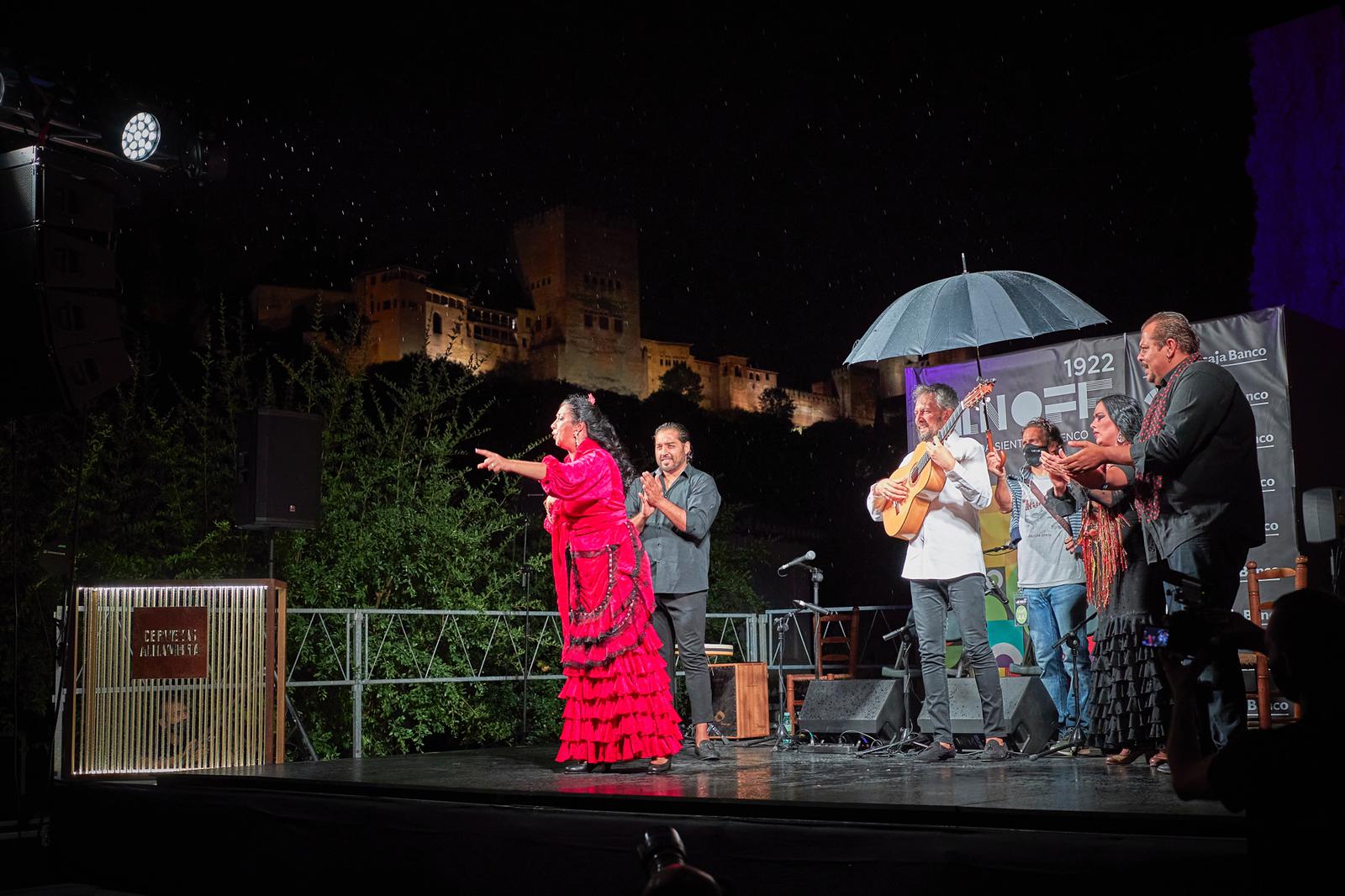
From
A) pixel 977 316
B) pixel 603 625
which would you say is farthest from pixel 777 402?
pixel 603 625

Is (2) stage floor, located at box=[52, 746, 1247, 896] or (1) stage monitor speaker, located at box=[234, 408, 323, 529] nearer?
(2) stage floor, located at box=[52, 746, 1247, 896]

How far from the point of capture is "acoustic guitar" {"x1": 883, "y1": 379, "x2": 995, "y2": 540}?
4.96 metres

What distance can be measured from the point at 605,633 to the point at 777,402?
224 ft

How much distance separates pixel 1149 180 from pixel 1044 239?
1635 mm

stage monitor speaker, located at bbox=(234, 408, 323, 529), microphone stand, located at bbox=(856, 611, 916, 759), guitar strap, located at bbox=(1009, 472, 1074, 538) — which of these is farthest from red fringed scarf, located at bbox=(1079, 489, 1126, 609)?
stage monitor speaker, located at bbox=(234, 408, 323, 529)

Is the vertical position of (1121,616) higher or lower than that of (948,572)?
lower

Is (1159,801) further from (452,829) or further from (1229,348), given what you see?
(1229,348)

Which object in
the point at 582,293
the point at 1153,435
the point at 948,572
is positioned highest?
the point at 582,293

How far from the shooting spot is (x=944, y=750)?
193 inches

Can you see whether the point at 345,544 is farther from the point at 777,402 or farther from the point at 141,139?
the point at 777,402

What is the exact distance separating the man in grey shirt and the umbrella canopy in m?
1.17

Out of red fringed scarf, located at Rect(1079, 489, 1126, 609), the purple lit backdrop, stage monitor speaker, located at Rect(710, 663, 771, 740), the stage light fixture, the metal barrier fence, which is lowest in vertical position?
stage monitor speaker, located at Rect(710, 663, 771, 740)

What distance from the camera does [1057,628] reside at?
6258mm

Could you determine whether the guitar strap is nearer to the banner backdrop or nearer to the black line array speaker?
the banner backdrop
